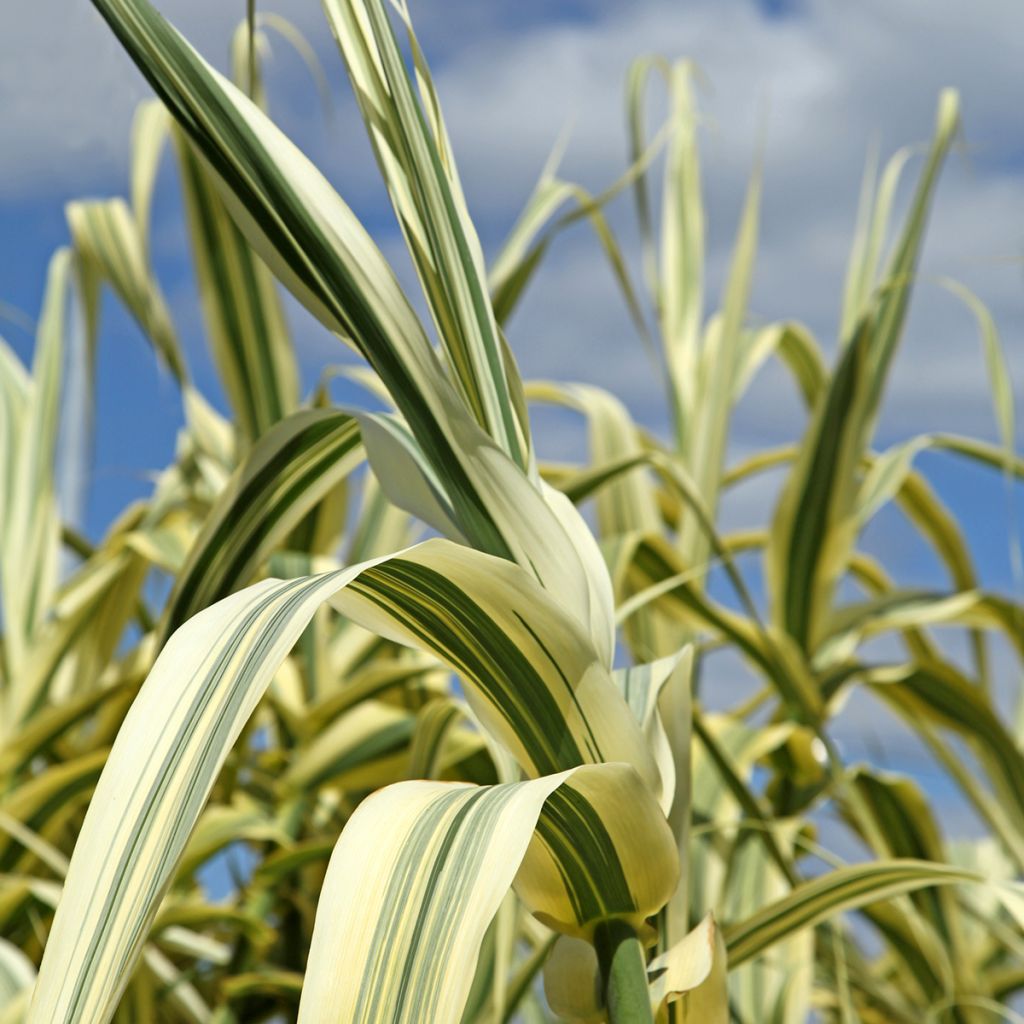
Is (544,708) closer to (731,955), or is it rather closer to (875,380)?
(731,955)

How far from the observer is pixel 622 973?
0.23m

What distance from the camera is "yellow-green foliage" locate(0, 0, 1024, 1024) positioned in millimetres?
182

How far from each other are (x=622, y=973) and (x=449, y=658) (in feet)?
0.22

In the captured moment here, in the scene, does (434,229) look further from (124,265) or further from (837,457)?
(124,265)

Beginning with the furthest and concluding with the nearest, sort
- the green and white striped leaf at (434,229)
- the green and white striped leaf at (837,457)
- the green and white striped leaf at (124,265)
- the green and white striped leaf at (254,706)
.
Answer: the green and white striped leaf at (124,265) < the green and white striped leaf at (837,457) < the green and white striped leaf at (434,229) < the green and white striped leaf at (254,706)

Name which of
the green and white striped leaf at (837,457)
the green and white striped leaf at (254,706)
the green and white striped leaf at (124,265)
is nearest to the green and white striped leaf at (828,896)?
the green and white striped leaf at (254,706)

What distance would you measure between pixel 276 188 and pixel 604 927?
160mm

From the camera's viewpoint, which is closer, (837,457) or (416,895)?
(416,895)

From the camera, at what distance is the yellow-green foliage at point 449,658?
18cm

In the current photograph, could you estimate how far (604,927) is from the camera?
0.24m

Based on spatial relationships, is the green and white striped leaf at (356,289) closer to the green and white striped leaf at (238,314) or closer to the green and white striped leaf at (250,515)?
the green and white striped leaf at (250,515)

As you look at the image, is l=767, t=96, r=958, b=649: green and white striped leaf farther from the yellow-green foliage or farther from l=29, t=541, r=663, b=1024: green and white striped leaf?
l=29, t=541, r=663, b=1024: green and white striped leaf

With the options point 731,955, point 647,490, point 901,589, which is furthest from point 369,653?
point 731,955

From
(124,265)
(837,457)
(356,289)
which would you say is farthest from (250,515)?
(124,265)
